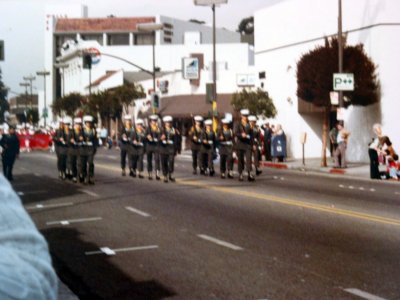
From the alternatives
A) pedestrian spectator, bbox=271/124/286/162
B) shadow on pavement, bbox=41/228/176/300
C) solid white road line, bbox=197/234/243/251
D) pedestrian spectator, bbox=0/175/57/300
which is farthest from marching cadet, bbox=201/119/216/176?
pedestrian spectator, bbox=0/175/57/300

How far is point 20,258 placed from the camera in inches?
55.7

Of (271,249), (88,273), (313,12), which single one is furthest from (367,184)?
(313,12)

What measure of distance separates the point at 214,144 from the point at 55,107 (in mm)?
76373

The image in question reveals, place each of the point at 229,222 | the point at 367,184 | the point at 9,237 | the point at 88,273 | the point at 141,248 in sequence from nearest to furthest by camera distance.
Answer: the point at 9,237, the point at 88,273, the point at 141,248, the point at 229,222, the point at 367,184

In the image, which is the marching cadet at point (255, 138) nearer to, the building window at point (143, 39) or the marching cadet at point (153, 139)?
the marching cadet at point (153, 139)

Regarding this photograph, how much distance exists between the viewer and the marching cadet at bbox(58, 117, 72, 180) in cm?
2383

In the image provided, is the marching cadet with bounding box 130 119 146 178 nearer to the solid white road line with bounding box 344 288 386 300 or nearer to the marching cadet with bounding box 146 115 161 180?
the marching cadet with bounding box 146 115 161 180

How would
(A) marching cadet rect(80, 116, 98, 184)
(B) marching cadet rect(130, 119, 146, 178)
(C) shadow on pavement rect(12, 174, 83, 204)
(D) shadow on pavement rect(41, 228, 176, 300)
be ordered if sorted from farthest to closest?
(B) marching cadet rect(130, 119, 146, 178) → (A) marching cadet rect(80, 116, 98, 184) → (C) shadow on pavement rect(12, 174, 83, 204) → (D) shadow on pavement rect(41, 228, 176, 300)

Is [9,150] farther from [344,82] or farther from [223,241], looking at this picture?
[223,241]

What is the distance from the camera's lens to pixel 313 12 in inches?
1547

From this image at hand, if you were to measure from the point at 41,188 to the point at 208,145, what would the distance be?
6468mm

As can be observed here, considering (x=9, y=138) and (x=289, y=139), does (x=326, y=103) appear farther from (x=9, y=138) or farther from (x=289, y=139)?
(x=9, y=138)

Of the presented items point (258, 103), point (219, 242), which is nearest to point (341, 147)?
point (258, 103)

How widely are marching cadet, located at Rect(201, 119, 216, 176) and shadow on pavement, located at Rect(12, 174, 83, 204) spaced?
4862mm
